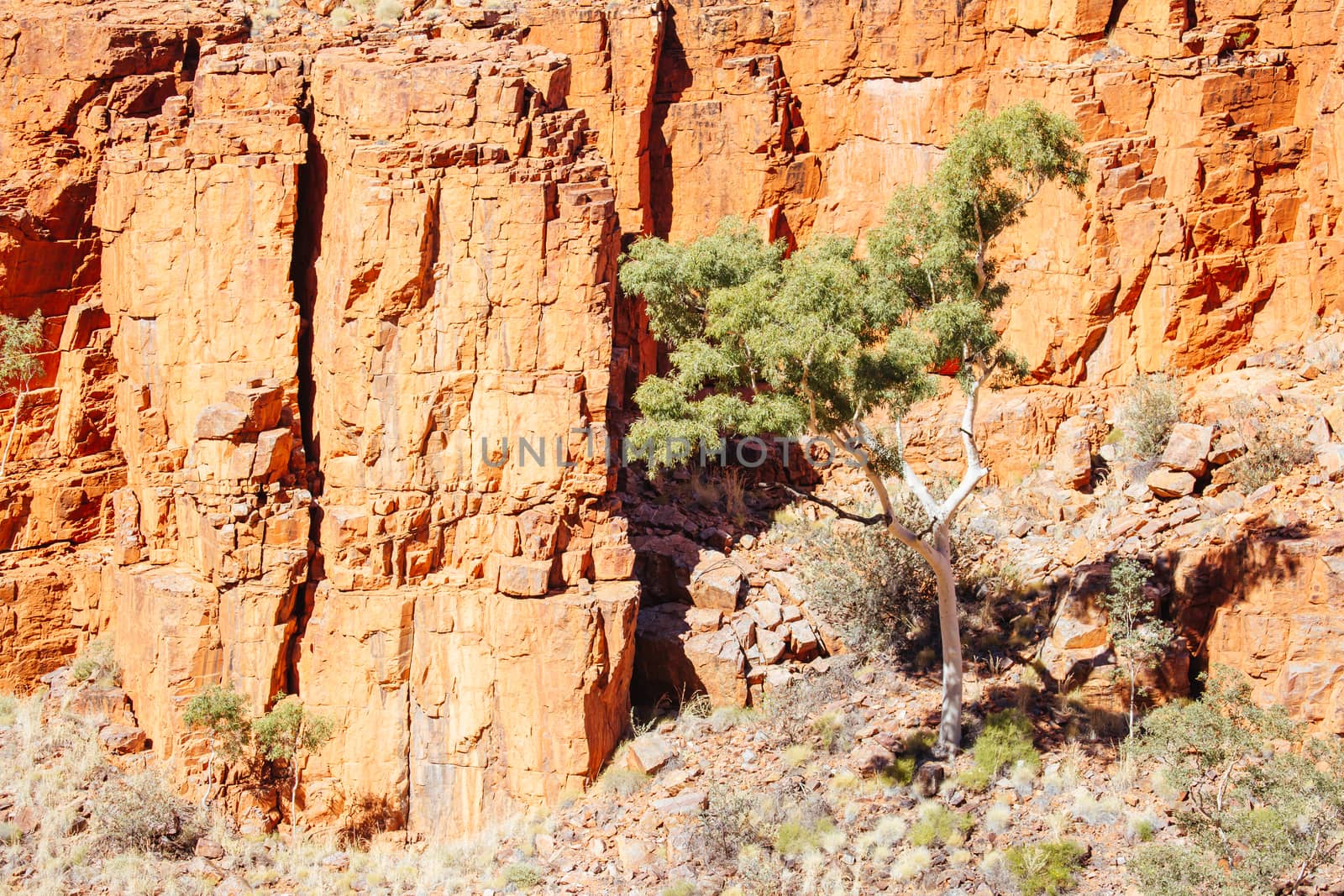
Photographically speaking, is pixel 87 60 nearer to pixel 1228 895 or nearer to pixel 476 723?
pixel 476 723

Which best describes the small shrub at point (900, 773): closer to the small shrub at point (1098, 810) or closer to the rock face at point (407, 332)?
the small shrub at point (1098, 810)

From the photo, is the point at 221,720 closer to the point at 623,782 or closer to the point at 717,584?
the point at 623,782

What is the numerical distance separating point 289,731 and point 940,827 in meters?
8.93

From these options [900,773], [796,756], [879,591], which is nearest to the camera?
[900,773]

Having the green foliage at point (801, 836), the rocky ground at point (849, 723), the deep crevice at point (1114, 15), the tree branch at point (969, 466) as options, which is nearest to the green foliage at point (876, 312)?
the tree branch at point (969, 466)

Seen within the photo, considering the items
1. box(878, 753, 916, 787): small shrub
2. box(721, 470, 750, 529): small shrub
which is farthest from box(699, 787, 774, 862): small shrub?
box(721, 470, 750, 529): small shrub

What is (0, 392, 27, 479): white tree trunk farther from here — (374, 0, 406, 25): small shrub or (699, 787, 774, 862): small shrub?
(699, 787, 774, 862): small shrub

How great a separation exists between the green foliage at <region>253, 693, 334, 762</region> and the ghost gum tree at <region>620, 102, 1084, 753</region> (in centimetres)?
599

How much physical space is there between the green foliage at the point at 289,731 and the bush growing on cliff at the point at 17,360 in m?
5.99

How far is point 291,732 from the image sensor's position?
814 inches

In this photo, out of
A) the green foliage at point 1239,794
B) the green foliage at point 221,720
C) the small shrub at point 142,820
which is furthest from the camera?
the green foliage at point 221,720

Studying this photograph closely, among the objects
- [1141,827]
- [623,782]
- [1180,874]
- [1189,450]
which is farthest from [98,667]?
[1189,450]

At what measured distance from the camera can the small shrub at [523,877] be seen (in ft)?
62.0

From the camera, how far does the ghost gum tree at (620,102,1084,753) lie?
18.6m
